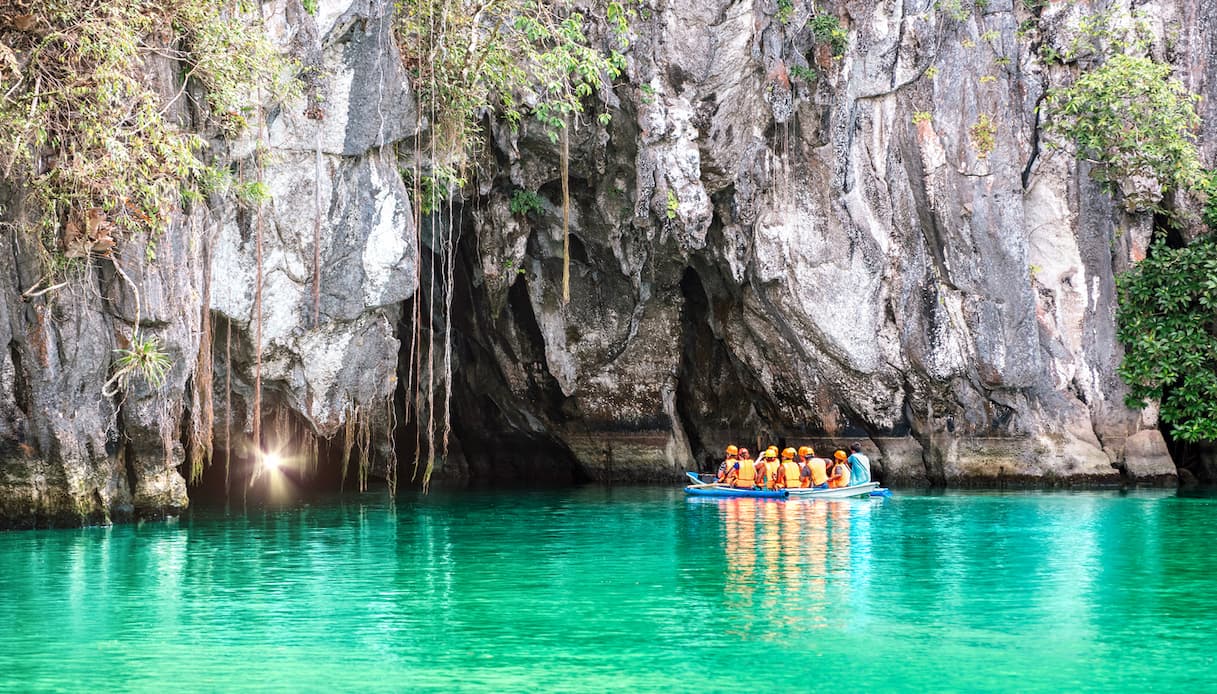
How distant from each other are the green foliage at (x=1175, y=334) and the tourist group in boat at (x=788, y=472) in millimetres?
5234

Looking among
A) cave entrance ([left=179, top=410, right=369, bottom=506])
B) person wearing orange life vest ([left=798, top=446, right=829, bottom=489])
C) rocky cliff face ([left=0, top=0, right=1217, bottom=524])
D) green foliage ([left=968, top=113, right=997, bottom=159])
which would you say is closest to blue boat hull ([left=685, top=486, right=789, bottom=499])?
person wearing orange life vest ([left=798, top=446, right=829, bottom=489])

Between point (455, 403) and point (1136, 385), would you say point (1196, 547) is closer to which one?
point (1136, 385)

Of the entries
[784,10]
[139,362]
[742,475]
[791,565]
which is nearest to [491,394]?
[742,475]

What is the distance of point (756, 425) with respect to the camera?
967 inches

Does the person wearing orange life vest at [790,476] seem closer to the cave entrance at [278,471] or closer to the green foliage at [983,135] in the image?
the green foliage at [983,135]

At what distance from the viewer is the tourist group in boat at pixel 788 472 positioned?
1988cm

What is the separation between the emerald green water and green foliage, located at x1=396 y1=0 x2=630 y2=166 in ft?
18.8

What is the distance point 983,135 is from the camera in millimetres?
21797

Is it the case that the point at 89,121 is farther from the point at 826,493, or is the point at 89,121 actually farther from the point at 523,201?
the point at 826,493

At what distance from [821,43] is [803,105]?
104cm

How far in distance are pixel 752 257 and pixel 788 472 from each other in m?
3.83

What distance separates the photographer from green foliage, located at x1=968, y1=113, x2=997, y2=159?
857 inches

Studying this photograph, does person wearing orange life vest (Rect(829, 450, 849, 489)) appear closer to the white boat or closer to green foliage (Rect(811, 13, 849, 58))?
the white boat

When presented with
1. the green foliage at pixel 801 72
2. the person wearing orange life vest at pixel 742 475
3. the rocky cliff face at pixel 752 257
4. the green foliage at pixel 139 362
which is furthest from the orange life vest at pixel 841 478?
the green foliage at pixel 139 362
